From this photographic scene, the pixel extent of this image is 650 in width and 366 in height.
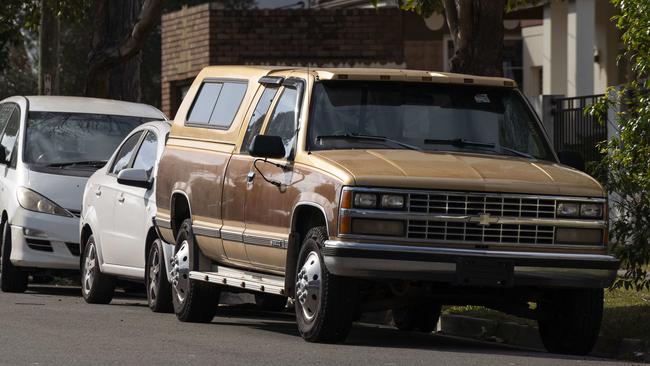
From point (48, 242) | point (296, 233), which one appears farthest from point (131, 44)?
point (296, 233)

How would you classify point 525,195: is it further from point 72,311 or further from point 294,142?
point 72,311

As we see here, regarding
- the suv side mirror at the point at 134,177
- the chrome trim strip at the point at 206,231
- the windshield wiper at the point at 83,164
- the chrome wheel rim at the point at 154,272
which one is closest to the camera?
the chrome trim strip at the point at 206,231

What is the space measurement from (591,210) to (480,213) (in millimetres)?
811

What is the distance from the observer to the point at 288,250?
1152 cm

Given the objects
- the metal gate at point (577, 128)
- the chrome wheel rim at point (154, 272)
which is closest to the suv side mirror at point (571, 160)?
the chrome wheel rim at point (154, 272)

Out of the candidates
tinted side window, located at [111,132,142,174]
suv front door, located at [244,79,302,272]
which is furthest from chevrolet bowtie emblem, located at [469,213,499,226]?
tinted side window, located at [111,132,142,174]

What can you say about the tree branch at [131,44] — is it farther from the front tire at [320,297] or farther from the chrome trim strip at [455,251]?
the chrome trim strip at [455,251]

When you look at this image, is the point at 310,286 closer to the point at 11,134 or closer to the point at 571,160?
the point at 571,160

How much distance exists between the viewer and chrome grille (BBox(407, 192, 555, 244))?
10.8 metres

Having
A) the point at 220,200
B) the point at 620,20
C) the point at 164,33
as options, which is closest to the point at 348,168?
the point at 220,200

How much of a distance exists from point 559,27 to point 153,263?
18.9 m

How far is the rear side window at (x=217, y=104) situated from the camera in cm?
1316

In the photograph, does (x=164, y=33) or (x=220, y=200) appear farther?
(x=164, y=33)

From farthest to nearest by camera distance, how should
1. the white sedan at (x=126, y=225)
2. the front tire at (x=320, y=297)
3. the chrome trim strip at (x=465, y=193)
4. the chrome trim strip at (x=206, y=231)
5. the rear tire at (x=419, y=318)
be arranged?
the white sedan at (x=126, y=225)
the rear tire at (x=419, y=318)
the chrome trim strip at (x=206, y=231)
the front tire at (x=320, y=297)
the chrome trim strip at (x=465, y=193)
